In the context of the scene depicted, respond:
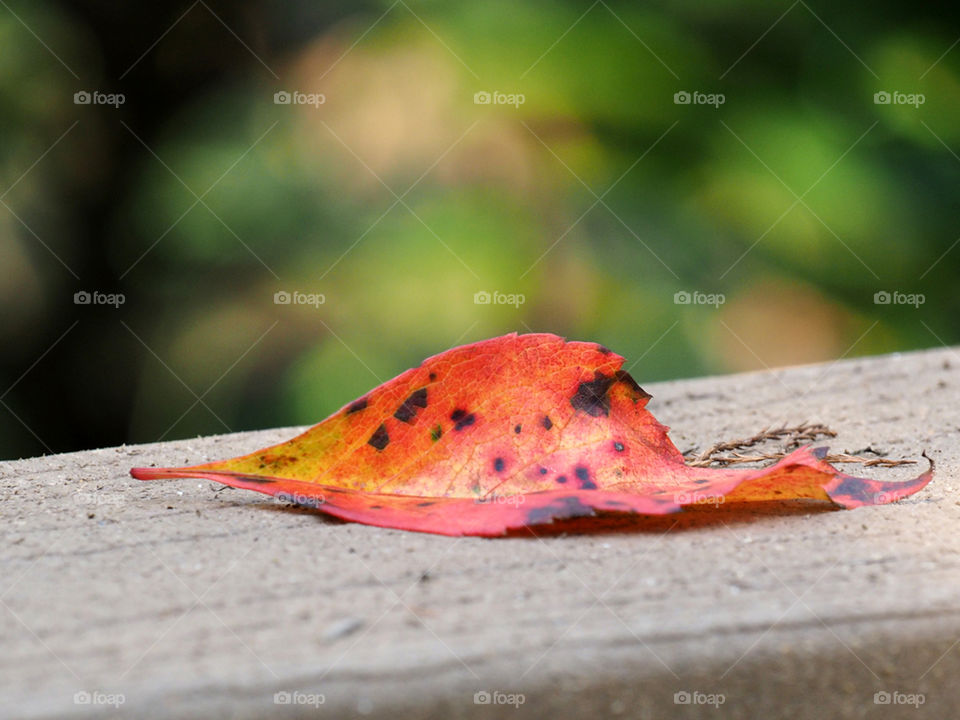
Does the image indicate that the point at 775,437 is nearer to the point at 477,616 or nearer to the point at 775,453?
the point at 775,453

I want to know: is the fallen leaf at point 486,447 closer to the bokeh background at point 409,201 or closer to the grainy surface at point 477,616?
the grainy surface at point 477,616

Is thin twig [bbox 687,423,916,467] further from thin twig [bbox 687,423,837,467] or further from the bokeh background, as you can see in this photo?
the bokeh background

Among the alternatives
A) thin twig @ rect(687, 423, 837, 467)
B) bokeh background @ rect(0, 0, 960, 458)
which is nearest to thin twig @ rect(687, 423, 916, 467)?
thin twig @ rect(687, 423, 837, 467)

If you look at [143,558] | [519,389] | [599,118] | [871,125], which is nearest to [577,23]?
[599,118]

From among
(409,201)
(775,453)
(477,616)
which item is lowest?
(477,616)

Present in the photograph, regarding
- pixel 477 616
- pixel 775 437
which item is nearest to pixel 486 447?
pixel 477 616
